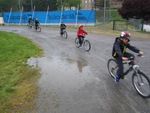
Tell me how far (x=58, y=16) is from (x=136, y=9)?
1156 cm

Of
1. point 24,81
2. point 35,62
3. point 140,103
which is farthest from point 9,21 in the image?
point 140,103

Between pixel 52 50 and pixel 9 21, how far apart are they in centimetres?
3121

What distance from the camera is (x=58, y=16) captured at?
40031 millimetres

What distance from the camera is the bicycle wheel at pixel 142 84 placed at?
287 inches

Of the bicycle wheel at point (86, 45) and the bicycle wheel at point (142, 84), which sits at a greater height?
the bicycle wheel at point (86, 45)

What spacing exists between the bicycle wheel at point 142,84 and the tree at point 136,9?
29340 millimetres

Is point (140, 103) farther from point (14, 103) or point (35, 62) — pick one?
point (35, 62)

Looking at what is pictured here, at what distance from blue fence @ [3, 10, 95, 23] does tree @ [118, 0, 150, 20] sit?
239 inches

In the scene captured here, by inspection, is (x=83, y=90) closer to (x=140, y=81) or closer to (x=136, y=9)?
(x=140, y=81)

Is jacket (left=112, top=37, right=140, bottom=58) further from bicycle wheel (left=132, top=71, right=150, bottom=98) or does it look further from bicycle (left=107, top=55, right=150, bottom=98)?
bicycle wheel (left=132, top=71, right=150, bottom=98)

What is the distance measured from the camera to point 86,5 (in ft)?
414

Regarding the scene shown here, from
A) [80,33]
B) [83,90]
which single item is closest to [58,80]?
[83,90]

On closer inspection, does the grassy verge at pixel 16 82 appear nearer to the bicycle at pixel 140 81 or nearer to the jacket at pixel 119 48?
the jacket at pixel 119 48

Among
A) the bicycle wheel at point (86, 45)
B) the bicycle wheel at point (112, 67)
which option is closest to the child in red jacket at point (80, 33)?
the bicycle wheel at point (86, 45)
